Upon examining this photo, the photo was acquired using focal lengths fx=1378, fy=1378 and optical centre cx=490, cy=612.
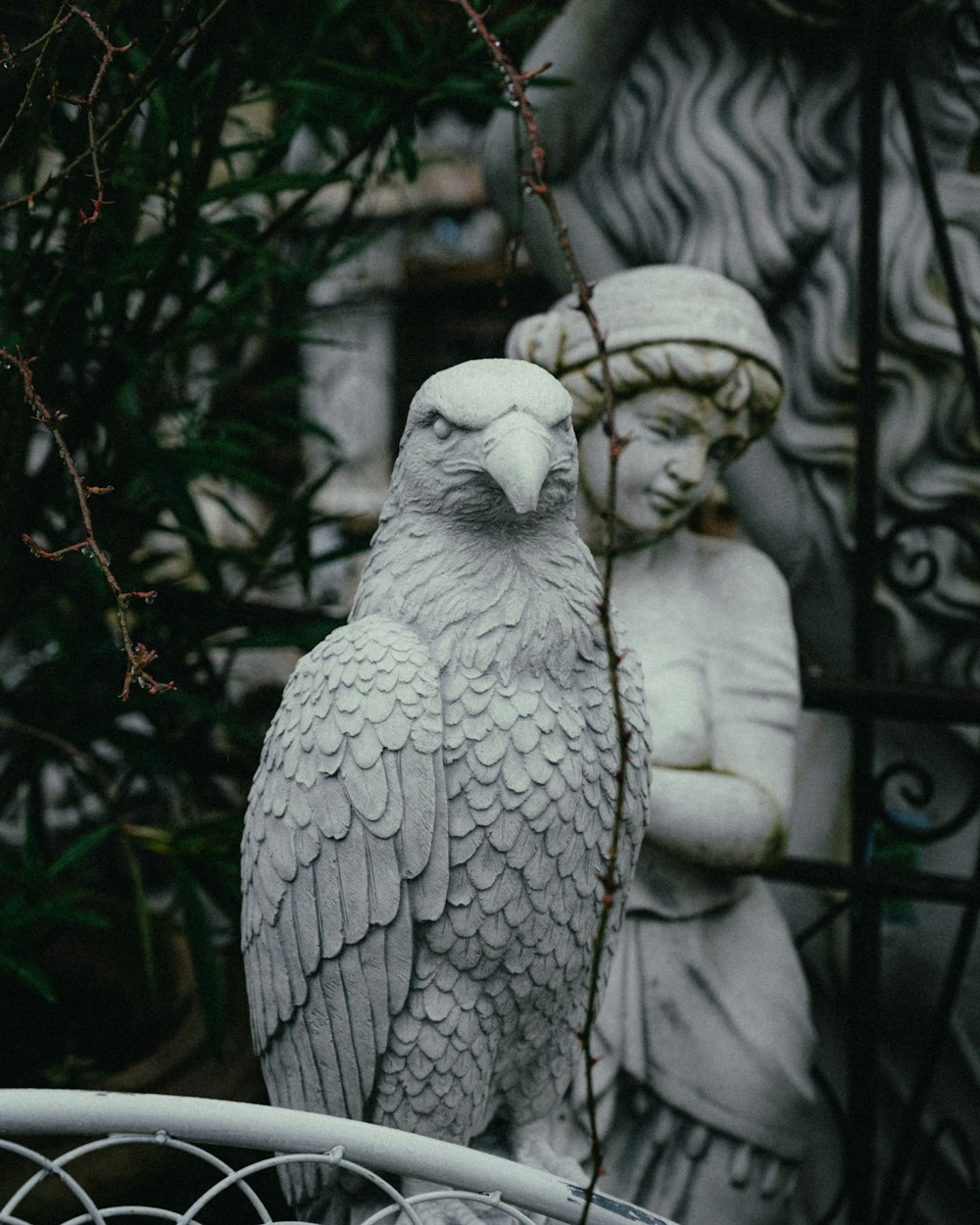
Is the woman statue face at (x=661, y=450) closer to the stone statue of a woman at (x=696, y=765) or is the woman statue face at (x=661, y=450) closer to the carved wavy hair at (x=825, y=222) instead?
the stone statue of a woman at (x=696, y=765)

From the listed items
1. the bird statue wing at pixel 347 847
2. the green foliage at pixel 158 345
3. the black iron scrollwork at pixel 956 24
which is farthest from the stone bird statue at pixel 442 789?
the black iron scrollwork at pixel 956 24

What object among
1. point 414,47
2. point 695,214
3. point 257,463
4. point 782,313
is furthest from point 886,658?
point 257,463

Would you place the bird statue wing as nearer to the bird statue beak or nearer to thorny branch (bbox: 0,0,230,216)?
the bird statue beak

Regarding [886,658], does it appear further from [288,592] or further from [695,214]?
[288,592]

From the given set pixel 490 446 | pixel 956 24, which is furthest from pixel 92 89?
pixel 956 24

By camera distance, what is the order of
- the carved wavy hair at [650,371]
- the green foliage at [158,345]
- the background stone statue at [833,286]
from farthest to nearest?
the background stone statue at [833,286] < the green foliage at [158,345] < the carved wavy hair at [650,371]

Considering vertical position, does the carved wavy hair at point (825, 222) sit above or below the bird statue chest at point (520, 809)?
above

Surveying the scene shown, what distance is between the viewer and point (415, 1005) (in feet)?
3.52

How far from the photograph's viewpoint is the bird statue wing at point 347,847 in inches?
39.9

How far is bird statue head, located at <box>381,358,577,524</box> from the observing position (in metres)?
0.96

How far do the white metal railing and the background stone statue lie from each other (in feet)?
3.58

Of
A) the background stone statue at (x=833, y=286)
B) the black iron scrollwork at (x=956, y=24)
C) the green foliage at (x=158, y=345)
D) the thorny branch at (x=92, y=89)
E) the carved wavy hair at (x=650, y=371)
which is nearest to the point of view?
the thorny branch at (x=92, y=89)

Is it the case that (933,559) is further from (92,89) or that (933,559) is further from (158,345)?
(92,89)

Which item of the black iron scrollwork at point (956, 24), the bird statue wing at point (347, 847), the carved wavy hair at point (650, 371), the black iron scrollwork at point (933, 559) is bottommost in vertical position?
the bird statue wing at point (347, 847)
